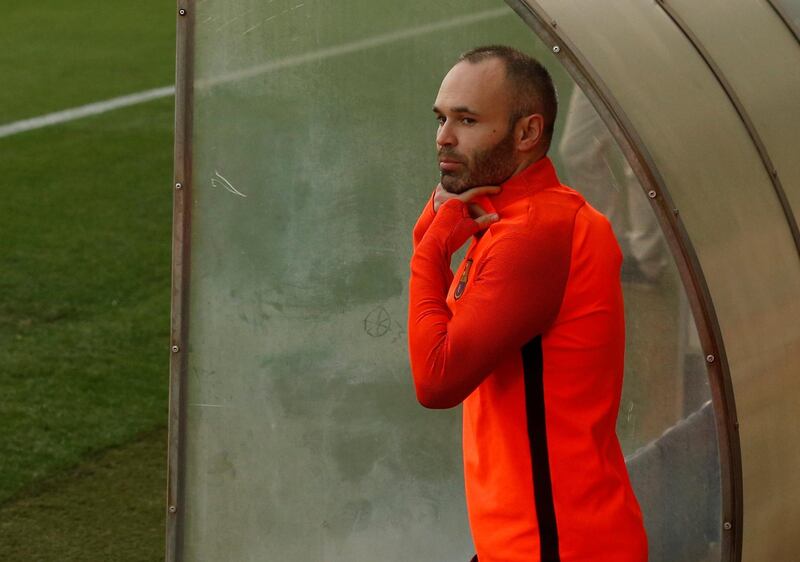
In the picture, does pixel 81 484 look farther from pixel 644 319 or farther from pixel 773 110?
pixel 773 110

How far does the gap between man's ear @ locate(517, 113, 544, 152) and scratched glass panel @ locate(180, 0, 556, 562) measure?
97 cm

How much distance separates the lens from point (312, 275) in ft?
13.0

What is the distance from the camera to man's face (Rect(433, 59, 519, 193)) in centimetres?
280

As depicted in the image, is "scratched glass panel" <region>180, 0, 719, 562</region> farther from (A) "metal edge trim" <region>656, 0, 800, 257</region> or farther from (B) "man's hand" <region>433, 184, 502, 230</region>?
(B) "man's hand" <region>433, 184, 502, 230</region>

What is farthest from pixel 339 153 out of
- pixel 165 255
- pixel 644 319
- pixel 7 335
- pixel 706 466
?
pixel 165 255

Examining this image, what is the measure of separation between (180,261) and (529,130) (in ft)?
4.46

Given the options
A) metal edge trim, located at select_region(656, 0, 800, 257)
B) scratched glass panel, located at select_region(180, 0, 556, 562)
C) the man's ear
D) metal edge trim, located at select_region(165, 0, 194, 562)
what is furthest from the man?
metal edge trim, located at select_region(165, 0, 194, 562)

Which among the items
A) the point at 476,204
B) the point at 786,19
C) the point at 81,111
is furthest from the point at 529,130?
the point at 81,111

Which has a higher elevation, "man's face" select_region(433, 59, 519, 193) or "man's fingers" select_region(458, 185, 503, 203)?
"man's face" select_region(433, 59, 519, 193)

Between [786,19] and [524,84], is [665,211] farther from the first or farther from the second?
[786,19]

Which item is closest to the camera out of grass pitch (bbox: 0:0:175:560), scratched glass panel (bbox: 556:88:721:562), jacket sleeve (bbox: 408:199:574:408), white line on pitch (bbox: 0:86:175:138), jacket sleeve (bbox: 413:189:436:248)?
jacket sleeve (bbox: 408:199:574:408)

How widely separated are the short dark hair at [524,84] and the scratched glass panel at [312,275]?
35.6 inches

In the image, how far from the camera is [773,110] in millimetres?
3723

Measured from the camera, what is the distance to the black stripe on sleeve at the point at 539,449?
274cm
